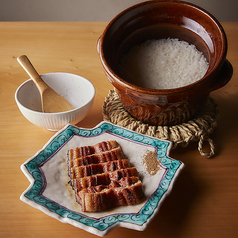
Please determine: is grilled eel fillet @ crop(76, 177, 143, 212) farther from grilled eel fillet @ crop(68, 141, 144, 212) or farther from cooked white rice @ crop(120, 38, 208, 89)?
cooked white rice @ crop(120, 38, 208, 89)

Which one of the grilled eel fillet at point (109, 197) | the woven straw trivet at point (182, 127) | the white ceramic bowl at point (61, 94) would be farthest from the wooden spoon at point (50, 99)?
the grilled eel fillet at point (109, 197)

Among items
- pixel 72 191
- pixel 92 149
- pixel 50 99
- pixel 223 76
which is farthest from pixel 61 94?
pixel 223 76

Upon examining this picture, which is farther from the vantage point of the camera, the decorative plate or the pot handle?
the pot handle

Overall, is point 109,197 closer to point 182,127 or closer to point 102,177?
point 102,177

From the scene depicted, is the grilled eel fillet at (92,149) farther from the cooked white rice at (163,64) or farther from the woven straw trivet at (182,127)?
the cooked white rice at (163,64)

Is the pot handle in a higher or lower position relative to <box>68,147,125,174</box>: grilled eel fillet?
higher

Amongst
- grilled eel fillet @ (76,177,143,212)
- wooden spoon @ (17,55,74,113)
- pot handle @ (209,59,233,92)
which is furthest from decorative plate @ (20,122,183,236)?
pot handle @ (209,59,233,92)

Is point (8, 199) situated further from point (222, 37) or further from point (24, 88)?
point (222, 37)
